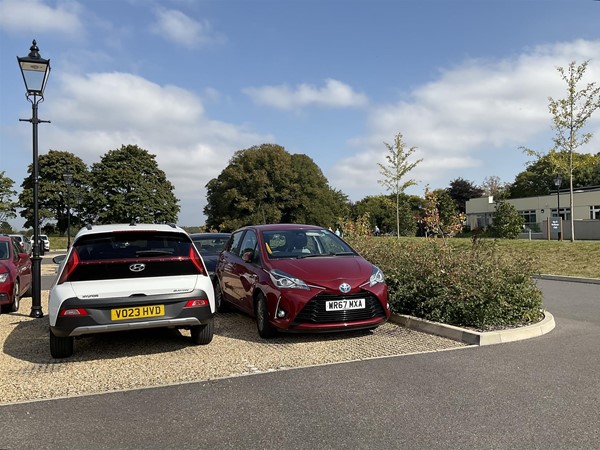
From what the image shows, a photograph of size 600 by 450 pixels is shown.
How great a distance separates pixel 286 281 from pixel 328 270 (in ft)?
1.97

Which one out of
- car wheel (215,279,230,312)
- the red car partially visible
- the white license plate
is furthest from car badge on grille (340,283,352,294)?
the red car partially visible

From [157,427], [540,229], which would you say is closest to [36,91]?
[157,427]

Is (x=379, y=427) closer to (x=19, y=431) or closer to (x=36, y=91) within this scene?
(x=19, y=431)

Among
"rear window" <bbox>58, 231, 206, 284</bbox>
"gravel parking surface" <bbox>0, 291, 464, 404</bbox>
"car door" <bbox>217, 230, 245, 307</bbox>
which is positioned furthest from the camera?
"car door" <bbox>217, 230, 245, 307</bbox>

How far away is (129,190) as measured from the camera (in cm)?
6222

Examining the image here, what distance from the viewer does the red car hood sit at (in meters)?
6.50

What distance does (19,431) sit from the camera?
382 centimetres

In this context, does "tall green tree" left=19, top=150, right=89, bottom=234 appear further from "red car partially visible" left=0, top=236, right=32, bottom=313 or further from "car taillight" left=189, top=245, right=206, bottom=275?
"car taillight" left=189, top=245, right=206, bottom=275

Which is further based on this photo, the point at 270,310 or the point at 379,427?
the point at 270,310

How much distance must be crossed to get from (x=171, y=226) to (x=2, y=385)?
2700mm

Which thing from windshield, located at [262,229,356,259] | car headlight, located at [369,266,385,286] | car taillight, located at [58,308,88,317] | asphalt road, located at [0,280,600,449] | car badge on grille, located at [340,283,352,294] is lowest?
asphalt road, located at [0,280,600,449]

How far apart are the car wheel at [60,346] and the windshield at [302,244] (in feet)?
9.30

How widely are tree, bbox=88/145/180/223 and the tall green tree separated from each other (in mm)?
1770

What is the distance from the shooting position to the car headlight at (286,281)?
21.2 ft
